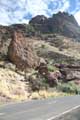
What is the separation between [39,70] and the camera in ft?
172

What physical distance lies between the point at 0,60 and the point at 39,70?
5.50 metres

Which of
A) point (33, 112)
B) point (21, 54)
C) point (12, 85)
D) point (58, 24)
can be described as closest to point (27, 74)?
point (21, 54)

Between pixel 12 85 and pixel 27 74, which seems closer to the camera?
pixel 12 85

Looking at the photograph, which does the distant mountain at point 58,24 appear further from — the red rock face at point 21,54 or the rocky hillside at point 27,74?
the red rock face at point 21,54

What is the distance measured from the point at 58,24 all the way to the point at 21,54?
9425cm

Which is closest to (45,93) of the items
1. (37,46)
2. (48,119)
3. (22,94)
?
(22,94)

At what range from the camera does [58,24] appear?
144250 millimetres

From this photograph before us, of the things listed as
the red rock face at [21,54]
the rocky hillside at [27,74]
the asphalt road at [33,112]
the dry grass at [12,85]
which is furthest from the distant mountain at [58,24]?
the asphalt road at [33,112]

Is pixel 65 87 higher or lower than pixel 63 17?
lower

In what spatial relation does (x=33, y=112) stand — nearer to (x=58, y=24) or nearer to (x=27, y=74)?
(x=27, y=74)

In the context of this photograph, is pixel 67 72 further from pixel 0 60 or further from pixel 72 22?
pixel 72 22

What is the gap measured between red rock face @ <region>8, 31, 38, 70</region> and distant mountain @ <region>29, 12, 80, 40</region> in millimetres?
79405

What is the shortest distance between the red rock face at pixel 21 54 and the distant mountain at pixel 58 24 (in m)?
79.4

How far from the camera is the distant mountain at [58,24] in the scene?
138375 millimetres
